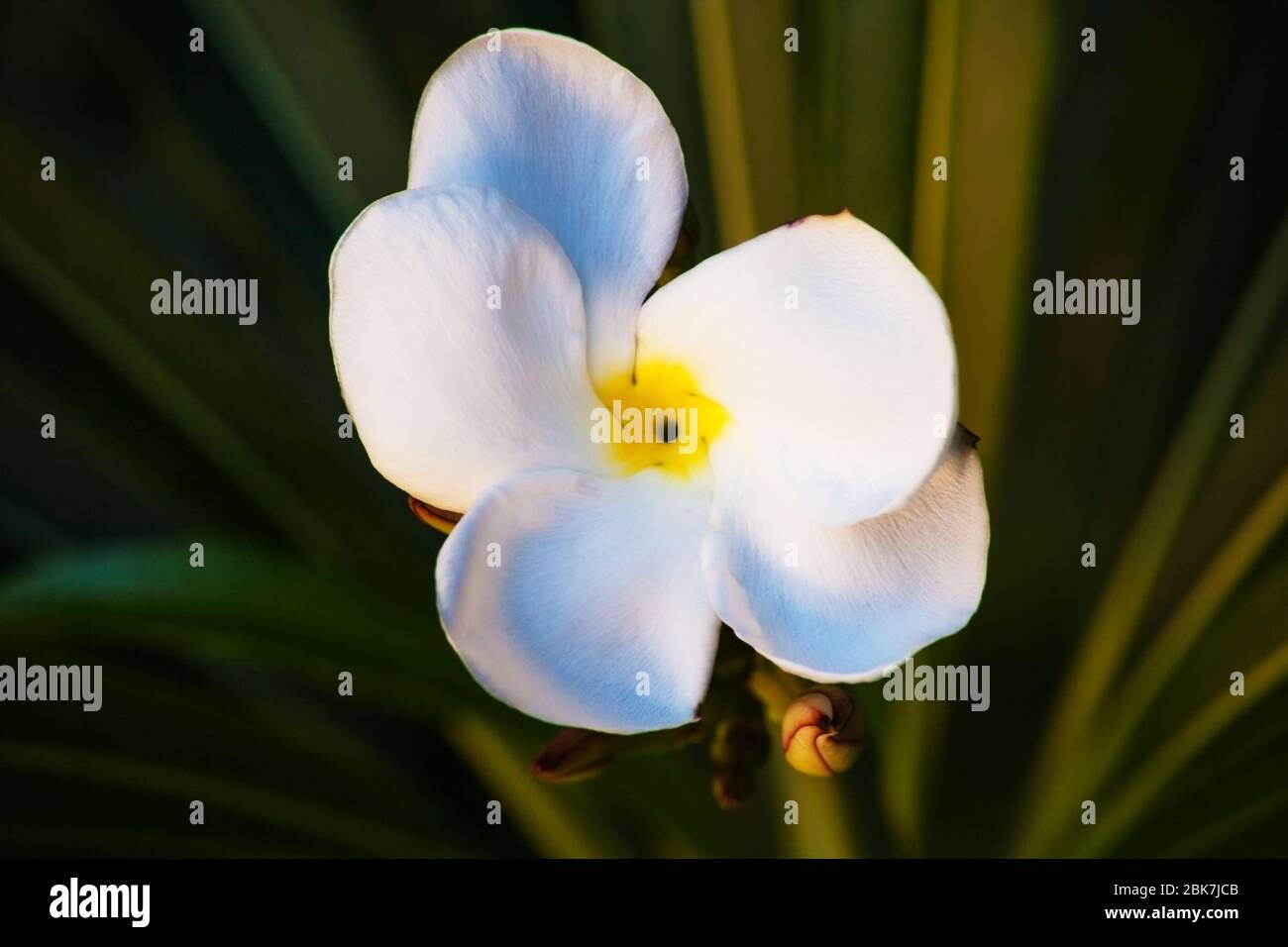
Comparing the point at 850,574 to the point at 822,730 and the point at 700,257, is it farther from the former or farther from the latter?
the point at 700,257

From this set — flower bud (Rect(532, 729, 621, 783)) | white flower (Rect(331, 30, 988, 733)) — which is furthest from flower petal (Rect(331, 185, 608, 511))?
flower bud (Rect(532, 729, 621, 783))

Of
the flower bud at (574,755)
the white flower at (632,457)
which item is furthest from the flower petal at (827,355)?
the flower bud at (574,755)

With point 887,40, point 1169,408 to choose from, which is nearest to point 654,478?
point 887,40

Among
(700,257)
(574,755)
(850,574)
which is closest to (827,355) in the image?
(850,574)

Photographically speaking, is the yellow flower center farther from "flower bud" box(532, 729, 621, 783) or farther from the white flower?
"flower bud" box(532, 729, 621, 783)

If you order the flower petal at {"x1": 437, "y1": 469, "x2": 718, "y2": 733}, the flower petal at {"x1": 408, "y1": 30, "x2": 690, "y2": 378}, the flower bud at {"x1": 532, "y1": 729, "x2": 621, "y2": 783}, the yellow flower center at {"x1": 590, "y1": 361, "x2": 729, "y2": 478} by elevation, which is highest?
the flower petal at {"x1": 408, "y1": 30, "x2": 690, "y2": 378}

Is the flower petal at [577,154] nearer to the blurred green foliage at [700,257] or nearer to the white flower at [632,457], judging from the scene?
the white flower at [632,457]
